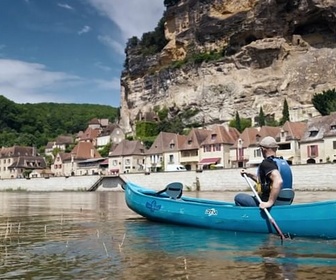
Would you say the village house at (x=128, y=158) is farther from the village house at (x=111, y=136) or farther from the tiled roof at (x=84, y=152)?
the village house at (x=111, y=136)

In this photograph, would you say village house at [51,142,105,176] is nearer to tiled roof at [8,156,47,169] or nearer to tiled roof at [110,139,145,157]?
tiled roof at [8,156,47,169]

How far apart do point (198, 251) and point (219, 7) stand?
90.1 metres

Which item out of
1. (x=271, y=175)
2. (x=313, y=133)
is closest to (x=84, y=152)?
(x=313, y=133)

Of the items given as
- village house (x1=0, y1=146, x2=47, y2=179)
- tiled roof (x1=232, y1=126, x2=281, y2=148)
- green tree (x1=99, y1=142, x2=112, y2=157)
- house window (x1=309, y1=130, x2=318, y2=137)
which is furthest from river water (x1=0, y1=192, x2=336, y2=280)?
village house (x1=0, y1=146, x2=47, y2=179)

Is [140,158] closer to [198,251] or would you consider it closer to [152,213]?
[152,213]

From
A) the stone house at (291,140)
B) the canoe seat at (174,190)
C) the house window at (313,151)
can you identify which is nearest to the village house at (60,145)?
the stone house at (291,140)

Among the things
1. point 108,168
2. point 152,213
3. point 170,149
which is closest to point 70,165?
point 108,168

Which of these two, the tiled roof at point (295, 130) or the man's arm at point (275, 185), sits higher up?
the tiled roof at point (295, 130)

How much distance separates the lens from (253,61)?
88.2 metres

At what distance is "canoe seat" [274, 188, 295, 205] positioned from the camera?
36.6 ft

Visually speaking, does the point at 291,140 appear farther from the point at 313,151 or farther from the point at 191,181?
the point at 191,181

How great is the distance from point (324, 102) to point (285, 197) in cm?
6362

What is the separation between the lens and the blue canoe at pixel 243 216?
411 inches

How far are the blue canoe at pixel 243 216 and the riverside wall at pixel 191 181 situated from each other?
29858 millimetres
